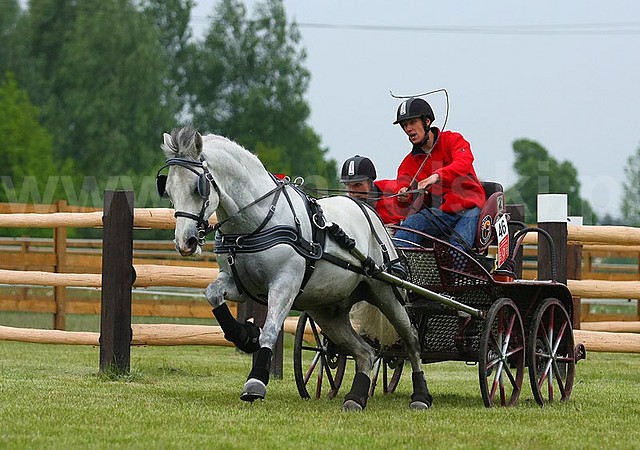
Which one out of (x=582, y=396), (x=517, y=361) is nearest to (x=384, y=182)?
(x=517, y=361)

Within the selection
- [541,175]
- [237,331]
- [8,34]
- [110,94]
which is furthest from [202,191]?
[541,175]

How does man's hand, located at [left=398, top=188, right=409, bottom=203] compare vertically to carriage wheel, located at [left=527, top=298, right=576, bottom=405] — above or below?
above

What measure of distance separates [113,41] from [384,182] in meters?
41.4

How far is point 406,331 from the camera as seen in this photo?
26.9 feet

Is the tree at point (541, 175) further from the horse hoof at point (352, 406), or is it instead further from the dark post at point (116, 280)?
the horse hoof at point (352, 406)

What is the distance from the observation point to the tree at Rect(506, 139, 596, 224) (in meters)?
79.7

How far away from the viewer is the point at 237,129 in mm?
56969

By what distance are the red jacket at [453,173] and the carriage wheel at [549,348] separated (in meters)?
0.90

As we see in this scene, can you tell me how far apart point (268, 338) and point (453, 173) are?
1.98m

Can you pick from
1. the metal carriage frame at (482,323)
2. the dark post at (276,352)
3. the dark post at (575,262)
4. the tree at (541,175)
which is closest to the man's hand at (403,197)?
the metal carriage frame at (482,323)

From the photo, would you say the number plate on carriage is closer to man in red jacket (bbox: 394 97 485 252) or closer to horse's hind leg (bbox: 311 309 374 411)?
man in red jacket (bbox: 394 97 485 252)

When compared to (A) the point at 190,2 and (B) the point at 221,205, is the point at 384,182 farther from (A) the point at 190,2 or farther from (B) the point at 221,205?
(A) the point at 190,2

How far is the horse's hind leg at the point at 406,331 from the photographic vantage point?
26.3ft

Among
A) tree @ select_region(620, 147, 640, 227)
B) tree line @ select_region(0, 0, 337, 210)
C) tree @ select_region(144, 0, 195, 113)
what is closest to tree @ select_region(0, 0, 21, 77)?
tree line @ select_region(0, 0, 337, 210)
